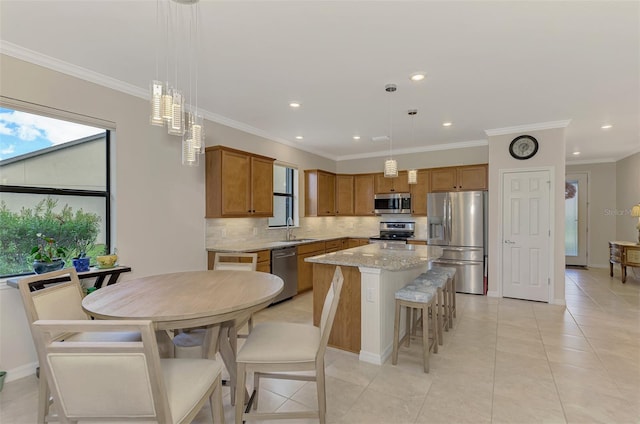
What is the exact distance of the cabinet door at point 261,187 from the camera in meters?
4.50

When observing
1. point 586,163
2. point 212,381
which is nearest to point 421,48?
point 212,381

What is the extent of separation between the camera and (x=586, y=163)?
24.9ft

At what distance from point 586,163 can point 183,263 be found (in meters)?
9.13

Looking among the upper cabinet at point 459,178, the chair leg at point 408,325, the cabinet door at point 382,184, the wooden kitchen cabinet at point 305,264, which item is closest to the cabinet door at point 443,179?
the upper cabinet at point 459,178

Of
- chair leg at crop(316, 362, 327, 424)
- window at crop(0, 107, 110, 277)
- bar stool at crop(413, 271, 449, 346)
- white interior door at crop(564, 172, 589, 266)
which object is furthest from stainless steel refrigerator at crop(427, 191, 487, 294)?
window at crop(0, 107, 110, 277)

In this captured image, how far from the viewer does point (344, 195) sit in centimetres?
680

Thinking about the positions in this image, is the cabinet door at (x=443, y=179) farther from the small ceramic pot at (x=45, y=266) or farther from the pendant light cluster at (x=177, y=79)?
the small ceramic pot at (x=45, y=266)

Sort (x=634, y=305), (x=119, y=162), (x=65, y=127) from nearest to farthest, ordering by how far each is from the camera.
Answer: (x=65, y=127) < (x=119, y=162) < (x=634, y=305)

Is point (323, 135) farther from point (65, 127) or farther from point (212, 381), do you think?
point (212, 381)

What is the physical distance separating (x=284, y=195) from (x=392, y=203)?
2.16m

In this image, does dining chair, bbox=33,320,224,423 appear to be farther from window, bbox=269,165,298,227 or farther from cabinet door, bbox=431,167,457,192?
cabinet door, bbox=431,167,457,192

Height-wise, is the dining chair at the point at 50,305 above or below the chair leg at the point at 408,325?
above

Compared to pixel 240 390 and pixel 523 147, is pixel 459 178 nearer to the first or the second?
pixel 523 147

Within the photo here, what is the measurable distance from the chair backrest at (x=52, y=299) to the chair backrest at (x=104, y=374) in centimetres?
77
